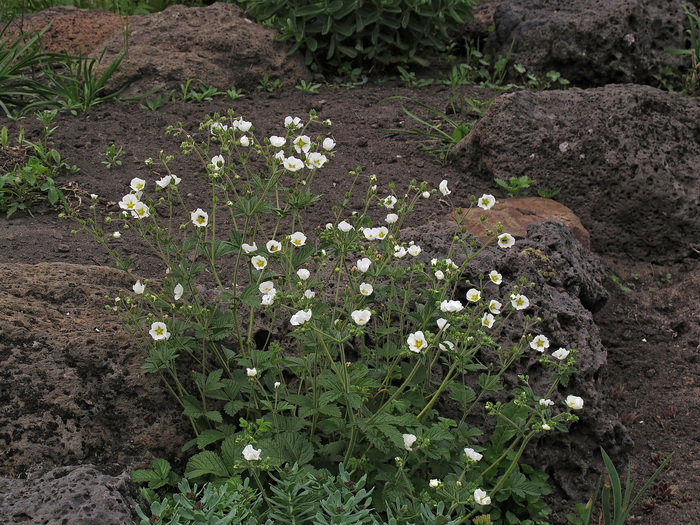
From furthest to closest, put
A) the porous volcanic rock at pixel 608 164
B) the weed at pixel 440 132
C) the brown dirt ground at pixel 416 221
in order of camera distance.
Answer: the weed at pixel 440 132
the porous volcanic rock at pixel 608 164
the brown dirt ground at pixel 416 221

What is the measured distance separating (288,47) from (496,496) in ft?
12.9

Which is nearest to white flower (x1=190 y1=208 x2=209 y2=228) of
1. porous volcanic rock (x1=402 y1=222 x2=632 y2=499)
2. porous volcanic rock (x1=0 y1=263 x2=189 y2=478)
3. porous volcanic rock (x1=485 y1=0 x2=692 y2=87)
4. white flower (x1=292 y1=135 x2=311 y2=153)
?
white flower (x1=292 y1=135 x2=311 y2=153)

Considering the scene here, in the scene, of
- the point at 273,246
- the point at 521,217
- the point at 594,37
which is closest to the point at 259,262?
the point at 273,246

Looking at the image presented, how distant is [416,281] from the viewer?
309 cm

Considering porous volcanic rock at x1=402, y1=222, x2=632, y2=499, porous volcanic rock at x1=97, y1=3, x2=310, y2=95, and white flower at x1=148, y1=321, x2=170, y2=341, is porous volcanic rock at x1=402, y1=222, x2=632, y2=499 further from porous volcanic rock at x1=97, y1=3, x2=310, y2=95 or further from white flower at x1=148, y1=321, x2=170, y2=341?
porous volcanic rock at x1=97, y1=3, x2=310, y2=95

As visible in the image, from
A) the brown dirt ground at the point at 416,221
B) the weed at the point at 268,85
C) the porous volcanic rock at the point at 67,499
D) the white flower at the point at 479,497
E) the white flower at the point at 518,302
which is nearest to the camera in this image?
the porous volcanic rock at the point at 67,499

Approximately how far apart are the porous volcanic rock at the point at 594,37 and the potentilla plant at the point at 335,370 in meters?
3.33

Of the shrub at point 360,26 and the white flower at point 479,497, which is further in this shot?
the shrub at point 360,26

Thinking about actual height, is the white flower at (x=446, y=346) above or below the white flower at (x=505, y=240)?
below

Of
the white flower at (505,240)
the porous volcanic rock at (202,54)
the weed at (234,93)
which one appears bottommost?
the weed at (234,93)

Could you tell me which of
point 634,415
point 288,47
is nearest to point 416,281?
point 634,415

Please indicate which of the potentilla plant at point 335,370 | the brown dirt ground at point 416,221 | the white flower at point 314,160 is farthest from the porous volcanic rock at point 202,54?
the white flower at point 314,160

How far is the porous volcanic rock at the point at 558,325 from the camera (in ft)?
10.7

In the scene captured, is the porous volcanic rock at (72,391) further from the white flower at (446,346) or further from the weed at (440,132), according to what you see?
the weed at (440,132)
